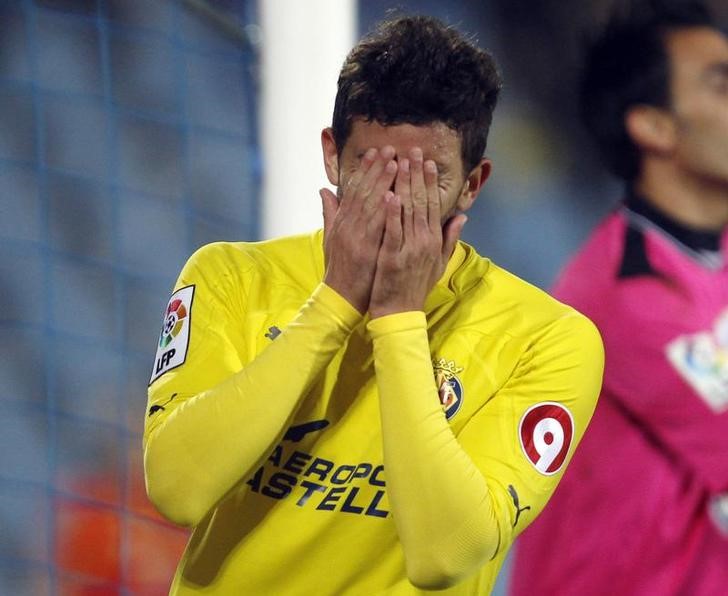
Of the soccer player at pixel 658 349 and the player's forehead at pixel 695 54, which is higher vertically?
the player's forehead at pixel 695 54

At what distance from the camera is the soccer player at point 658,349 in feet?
7.83

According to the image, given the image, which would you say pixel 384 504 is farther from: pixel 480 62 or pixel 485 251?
pixel 485 251

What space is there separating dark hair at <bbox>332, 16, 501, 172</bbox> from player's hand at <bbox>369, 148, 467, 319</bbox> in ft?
0.20

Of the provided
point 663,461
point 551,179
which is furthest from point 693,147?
point 663,461

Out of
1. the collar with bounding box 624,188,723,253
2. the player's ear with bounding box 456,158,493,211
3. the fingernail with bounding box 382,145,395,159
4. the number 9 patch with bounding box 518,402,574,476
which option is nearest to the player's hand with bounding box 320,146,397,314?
the fingernail with bounding box 382,145,395,159

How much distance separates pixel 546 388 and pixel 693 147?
4.20ft

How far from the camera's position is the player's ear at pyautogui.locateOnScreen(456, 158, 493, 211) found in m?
1.32

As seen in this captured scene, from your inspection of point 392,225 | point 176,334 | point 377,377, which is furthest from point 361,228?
point 176,334

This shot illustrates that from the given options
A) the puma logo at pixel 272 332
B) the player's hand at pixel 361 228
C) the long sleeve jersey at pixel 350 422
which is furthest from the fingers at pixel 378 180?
the puma logo at pixel 272 332

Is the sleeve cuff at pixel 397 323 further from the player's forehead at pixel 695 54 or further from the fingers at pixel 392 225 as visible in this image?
the player's forehead at pixel 695 54

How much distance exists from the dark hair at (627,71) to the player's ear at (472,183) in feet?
3.90

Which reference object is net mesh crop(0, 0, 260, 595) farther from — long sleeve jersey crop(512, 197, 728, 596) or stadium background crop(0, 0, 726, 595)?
long sleeve jersey crop(512, 197, 728, 596)

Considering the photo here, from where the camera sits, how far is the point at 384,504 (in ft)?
4.26

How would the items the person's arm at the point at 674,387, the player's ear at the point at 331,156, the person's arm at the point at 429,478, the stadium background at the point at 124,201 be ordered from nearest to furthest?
the person's arm at the point at 429,478
the player's ear at the point at 331,156
the person's arm at the point at 674,387
the stadium background at the point at 124,201
